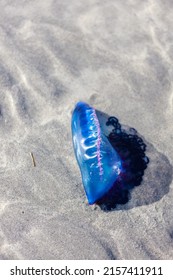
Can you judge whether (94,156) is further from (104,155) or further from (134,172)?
(134,172)

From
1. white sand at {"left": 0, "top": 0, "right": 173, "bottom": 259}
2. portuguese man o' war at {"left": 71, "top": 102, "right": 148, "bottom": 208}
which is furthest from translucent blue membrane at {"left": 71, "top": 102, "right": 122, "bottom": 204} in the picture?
white sand at {"left": 0, "top": 0, "right": 173, "bottom": 259}

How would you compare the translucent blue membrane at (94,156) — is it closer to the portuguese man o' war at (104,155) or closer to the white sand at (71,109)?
the portuguese man o' war at (104,155)

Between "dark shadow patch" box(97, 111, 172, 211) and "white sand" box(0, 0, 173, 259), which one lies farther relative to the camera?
"dark shadow patch" box(97, 111, 172, 211)

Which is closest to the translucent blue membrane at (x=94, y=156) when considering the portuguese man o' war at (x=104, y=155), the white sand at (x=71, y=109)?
the portuguese man o' war at (x=104, y=155)

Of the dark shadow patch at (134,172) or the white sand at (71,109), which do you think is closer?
the white sand at (71,109)

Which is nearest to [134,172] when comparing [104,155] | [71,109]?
[104,155]

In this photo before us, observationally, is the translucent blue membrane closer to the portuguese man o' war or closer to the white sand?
the portuguese man o' war
